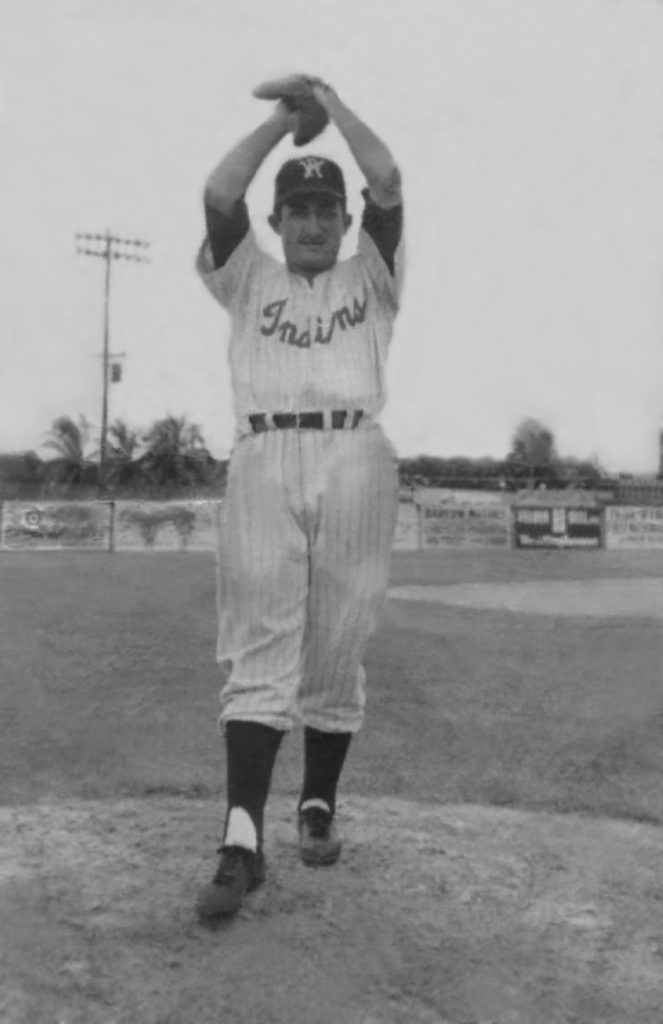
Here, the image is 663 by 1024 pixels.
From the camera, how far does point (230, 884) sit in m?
2.33

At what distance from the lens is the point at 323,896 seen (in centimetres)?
247

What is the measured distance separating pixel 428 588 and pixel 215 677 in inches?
310

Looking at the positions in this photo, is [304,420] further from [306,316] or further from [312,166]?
[312,166]

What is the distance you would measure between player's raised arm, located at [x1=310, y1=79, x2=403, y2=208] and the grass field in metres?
1.77

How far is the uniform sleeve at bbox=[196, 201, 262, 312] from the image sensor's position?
8.89 ft

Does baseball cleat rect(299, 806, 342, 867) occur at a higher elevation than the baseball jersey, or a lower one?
lower

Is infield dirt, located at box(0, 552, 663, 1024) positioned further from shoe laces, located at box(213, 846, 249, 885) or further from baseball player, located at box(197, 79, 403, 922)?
baseball player, located at box(197, 79, 403, 922)

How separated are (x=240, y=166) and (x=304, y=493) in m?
0.70

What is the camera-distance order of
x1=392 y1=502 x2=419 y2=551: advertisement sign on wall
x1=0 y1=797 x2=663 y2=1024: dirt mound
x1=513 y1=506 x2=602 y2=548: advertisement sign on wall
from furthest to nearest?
1. x1=513 y1=506 x2=602 y2=548: advertisement sign on wall
2. x1=392 y1=502 x2=419 y2=551: advertisement sign on wall
3. x1=0 y1=797 x2=663 y2=1024: dirt mound

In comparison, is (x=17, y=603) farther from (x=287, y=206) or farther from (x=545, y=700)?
(x=287, y=206)

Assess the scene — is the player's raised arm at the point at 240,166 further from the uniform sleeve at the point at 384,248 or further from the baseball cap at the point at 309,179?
the uniform sleeve at the point at 384,248

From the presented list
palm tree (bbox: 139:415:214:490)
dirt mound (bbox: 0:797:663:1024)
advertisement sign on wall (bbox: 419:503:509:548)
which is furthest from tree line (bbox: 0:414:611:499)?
dirt mound (bbox: 0:797:663:1024)

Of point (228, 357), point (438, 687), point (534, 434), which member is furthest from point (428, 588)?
point (534, 434)

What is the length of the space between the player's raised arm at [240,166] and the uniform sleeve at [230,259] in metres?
0.06
